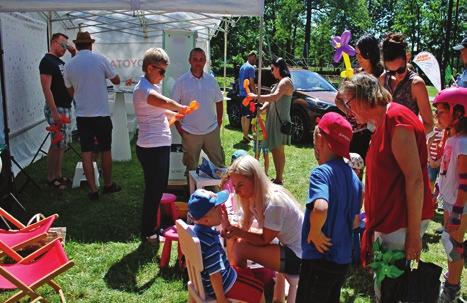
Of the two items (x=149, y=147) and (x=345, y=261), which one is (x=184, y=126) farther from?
(x=345, y=261)

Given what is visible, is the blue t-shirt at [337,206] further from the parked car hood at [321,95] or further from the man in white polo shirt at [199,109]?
the parked car hood at [321,95]

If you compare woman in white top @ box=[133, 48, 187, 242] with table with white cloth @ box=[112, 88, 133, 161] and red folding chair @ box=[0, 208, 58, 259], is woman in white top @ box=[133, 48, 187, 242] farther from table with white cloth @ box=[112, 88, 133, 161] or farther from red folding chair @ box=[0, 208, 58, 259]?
table with white cloth @ box=[112, 88, 133, 161]

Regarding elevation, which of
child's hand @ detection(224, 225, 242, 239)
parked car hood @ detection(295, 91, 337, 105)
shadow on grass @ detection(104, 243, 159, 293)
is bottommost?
shadow on grass @ detection(104, 243, 159, 293)

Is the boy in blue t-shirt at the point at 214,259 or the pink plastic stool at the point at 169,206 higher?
the boy in blue t-shirt at the point at 214,259

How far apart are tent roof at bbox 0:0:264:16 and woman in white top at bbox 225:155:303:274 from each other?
7.24ft

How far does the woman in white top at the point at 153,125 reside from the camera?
12.4 feet

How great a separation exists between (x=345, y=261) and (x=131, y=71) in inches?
358

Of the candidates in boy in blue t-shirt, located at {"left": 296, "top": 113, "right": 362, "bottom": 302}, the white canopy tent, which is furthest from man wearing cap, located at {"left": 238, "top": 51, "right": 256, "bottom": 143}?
boy in blue t-shirt, located at {"left": 296, "top": 113, "right": 362, "bottom": 302}

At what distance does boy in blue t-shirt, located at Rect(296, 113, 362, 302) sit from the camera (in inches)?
77.5

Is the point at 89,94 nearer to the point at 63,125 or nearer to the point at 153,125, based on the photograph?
the point at 63,125

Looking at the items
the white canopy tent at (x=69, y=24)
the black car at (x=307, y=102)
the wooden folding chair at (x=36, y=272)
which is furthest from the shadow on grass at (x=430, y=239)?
the black car at (x=307, y=102)

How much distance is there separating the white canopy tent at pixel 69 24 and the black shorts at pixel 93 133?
0.83 meters

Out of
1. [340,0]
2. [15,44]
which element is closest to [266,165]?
[15,44]

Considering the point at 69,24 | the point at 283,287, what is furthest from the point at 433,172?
the point at 69,24
